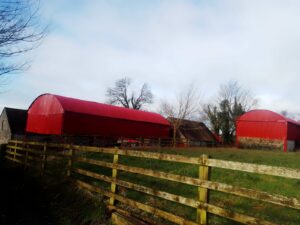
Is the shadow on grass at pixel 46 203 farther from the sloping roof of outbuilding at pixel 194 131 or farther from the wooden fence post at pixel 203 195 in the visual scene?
the sloping roof of outbuilding at pixel 194 131

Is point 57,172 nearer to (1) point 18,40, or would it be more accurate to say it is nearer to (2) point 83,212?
(2) point 83,212

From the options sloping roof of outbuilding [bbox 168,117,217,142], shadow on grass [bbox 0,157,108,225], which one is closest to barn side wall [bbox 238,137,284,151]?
sloping roof of outbuilding [bbox 168,117,217,142]

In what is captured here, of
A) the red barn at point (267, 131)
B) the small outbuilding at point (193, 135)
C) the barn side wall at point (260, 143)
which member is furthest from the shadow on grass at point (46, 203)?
the red barn at point (267, 131)

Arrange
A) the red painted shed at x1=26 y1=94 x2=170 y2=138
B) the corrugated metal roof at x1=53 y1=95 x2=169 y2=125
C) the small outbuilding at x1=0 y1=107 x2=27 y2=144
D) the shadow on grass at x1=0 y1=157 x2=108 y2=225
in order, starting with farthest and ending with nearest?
the small outbuilding at x1=0 y1=107 x2=27 y2=144, the corrugated metal roof at x1=53 y1=95 x2=169 y2=125, the red painted shed at x1=26 y1=94 x2=170 y2=138, the shadow on grass at x1=0 y1=157 x2=108 y2=225

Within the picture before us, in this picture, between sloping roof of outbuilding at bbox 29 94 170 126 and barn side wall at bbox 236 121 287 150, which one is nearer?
sloping roof of outbuilding at bbox 29 94 170 126

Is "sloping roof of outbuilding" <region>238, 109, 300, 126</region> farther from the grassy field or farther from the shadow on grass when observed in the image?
the shadow on grass

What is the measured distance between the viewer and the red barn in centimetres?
3697

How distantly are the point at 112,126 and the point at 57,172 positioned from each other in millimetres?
19706

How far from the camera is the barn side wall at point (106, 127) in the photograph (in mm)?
26075

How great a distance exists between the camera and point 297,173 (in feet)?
11.3

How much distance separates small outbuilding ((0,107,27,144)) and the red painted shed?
A: 792 cm

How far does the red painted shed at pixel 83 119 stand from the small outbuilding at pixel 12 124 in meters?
7.92

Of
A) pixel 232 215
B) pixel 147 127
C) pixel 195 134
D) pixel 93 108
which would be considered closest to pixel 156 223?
pixel 232 215

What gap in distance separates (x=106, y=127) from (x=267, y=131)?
2057 centimetres
